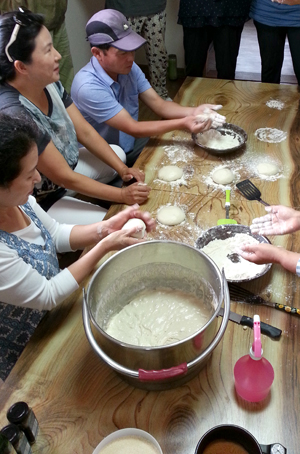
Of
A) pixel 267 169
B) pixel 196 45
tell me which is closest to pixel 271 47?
pixel 196 45

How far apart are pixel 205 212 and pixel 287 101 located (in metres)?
1.06

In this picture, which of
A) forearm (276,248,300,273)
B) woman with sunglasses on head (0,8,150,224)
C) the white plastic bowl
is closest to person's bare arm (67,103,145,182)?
woman with sunglasses on head (0,8,150,224)

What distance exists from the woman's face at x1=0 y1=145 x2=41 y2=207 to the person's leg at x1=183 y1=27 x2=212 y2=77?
2591 millimetres

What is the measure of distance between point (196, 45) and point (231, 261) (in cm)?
258

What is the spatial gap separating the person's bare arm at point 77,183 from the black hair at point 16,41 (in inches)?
12.9

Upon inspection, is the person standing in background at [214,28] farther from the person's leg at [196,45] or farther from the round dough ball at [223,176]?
the round dough ball at [223,176]

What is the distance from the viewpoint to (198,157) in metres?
1.71

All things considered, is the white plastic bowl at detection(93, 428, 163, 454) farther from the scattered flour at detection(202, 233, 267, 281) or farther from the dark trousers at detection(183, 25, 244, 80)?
the dark trousers at detection(183, 25, 244, 80)

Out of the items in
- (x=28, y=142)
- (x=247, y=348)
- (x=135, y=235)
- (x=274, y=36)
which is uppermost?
(x=28, y=142)

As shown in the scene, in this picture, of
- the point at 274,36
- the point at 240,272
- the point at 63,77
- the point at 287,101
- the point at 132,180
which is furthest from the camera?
the point at 63,77

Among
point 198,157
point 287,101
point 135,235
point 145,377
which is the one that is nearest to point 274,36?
point 287,101

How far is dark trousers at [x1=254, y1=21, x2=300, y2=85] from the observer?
8.27 feet

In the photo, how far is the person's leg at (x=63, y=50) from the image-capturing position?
3.10m

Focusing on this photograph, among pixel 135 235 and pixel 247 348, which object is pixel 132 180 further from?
pixel 247 348
